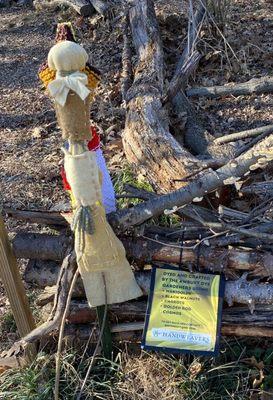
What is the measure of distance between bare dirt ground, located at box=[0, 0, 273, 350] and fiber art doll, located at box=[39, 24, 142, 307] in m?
1.16

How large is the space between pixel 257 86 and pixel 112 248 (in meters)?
3.09

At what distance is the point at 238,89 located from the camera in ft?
16.5

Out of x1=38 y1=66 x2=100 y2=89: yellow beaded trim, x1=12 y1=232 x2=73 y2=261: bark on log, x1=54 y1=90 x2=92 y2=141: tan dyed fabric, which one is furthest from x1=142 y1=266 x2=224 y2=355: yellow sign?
x1=38 y1=66 x2=100 y2=89: yellow beaded trim

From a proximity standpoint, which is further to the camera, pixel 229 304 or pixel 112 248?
pixel 229 304

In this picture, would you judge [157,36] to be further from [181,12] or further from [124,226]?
[124,226]

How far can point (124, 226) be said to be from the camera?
258 cm

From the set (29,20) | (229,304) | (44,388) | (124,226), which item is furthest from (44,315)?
(29,20)

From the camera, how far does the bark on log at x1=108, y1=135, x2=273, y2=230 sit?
8.44 ft

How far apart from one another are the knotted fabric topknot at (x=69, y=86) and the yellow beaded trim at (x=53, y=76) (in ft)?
0.31

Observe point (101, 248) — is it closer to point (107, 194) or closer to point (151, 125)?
point (107, 194)

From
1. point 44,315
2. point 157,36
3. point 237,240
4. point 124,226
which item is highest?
point 157,36

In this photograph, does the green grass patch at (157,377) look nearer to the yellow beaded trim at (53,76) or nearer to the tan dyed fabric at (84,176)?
the tan dyed fabric at (84,176)

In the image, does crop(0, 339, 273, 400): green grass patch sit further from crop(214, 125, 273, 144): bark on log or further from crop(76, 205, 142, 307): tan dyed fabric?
crop(214, 125, 273, 144): bark on log

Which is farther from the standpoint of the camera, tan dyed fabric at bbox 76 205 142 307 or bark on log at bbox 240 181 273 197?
bark on log at bbox 240 181 273 197
